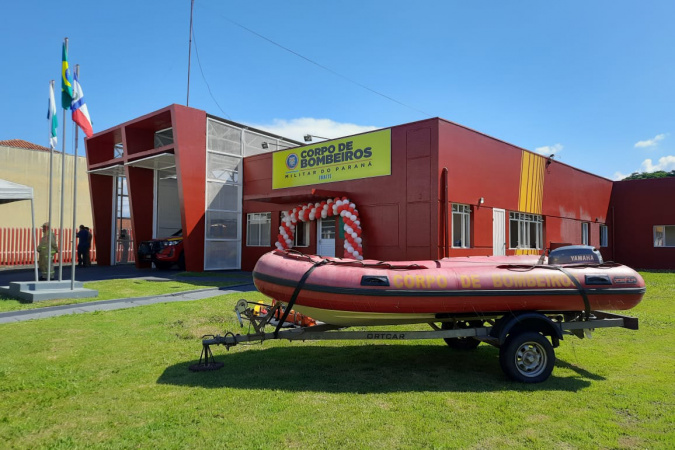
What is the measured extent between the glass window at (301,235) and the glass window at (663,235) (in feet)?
53.3

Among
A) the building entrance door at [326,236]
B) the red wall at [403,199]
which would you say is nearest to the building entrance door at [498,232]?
the red wall at [403,199]

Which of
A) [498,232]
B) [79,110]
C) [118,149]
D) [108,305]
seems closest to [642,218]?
[498,232]

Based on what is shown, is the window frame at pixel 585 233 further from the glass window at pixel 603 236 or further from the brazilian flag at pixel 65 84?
the brazilian flag at pixel 65 84

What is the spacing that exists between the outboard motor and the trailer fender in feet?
3.18

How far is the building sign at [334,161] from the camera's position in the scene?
13250 millimetres

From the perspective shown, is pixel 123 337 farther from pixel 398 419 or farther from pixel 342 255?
pixel 342 255

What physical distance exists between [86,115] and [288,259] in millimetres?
7306

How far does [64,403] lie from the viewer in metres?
3.67

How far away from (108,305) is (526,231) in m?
13.5

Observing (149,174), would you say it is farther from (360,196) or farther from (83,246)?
(360,196)

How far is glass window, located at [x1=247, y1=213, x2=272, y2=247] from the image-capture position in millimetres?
16859

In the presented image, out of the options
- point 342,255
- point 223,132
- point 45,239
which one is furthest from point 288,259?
point 223,132

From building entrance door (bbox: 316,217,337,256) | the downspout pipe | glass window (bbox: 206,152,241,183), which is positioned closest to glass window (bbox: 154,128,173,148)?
glass window (bbox: 206,152,241,183)

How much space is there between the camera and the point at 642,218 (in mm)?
20734
